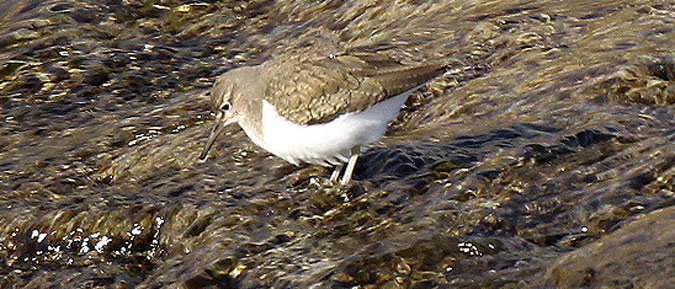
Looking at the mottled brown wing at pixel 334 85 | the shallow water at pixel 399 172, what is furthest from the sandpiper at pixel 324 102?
the shallow water at pixel 399 172

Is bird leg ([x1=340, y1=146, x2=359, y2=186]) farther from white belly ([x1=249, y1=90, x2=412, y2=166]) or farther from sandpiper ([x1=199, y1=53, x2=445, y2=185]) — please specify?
white belly ([x1=249, y1=90, x2=412, y2=166])

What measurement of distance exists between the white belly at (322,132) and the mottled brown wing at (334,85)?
56 millimetres

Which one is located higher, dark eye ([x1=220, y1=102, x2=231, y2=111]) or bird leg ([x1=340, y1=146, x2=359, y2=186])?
dark eye ([x1=220, y1=102, x2=231, y2=111])

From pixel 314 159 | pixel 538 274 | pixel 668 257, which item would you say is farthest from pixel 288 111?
pixel 668 257

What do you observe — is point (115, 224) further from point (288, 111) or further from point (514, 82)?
point (514, 82)

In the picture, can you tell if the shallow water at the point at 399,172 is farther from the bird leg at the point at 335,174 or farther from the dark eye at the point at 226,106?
the dark eye at the point at 226,106

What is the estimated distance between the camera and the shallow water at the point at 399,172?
6809mm

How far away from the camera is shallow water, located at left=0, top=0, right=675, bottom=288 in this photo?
681 cm

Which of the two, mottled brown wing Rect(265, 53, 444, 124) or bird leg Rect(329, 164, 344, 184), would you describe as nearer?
mottled brown wing Rect(265, 53, 444, 124)

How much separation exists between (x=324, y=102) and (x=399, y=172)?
939 mm

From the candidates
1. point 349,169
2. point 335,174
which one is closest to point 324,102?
point 349,169

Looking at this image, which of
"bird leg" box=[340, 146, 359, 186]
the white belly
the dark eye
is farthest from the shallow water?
the dark eye

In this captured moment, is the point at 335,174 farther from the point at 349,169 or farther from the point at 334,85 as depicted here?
the point at 334,85

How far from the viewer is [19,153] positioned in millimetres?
10250
